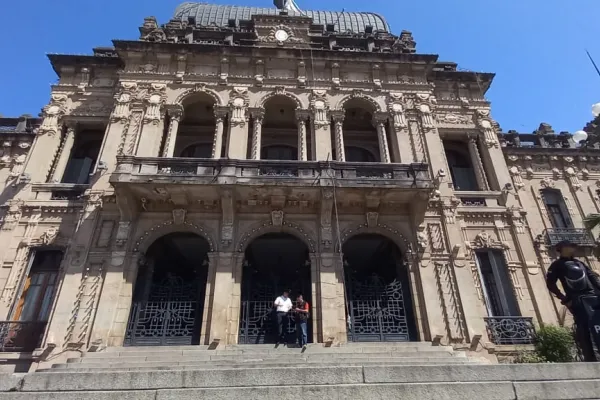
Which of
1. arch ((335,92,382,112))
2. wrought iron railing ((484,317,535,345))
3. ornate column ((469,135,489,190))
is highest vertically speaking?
arch ((335,92,382,112))

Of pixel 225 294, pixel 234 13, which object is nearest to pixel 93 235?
pixel 225 294

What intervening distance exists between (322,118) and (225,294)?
8815 mm

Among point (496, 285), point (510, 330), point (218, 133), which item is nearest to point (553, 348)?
point (510, 330)

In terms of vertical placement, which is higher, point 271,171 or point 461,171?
point 461,171

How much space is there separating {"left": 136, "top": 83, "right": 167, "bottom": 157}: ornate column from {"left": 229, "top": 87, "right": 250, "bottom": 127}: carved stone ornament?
302cm

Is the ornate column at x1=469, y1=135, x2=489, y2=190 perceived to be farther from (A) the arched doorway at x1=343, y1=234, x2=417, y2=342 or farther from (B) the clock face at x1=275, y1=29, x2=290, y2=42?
(B) the clock face at x1=275, y1=29, x2=290, y2=42

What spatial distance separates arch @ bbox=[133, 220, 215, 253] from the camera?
13.4 meters

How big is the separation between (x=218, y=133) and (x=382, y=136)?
7227 mm

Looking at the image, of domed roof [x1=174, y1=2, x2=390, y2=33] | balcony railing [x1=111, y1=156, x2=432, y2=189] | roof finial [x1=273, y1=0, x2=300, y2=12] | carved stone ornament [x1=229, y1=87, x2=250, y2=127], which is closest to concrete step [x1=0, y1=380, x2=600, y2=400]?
balcony railing [x1=111, y1=156, x2=432, y2=189]

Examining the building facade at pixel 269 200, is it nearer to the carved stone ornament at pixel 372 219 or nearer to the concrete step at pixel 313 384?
the carved stone ornament at pixel 372 219

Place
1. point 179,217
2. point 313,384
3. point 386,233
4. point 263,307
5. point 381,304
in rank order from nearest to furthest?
point 313,384 < point 263,307 < point 381,304 < point 179,217 < point 386,233

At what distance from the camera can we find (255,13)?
79.0ft

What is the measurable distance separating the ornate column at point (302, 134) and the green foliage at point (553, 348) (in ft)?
33.6

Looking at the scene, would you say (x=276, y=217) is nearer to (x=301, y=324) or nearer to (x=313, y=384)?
(x=301, y=324)
